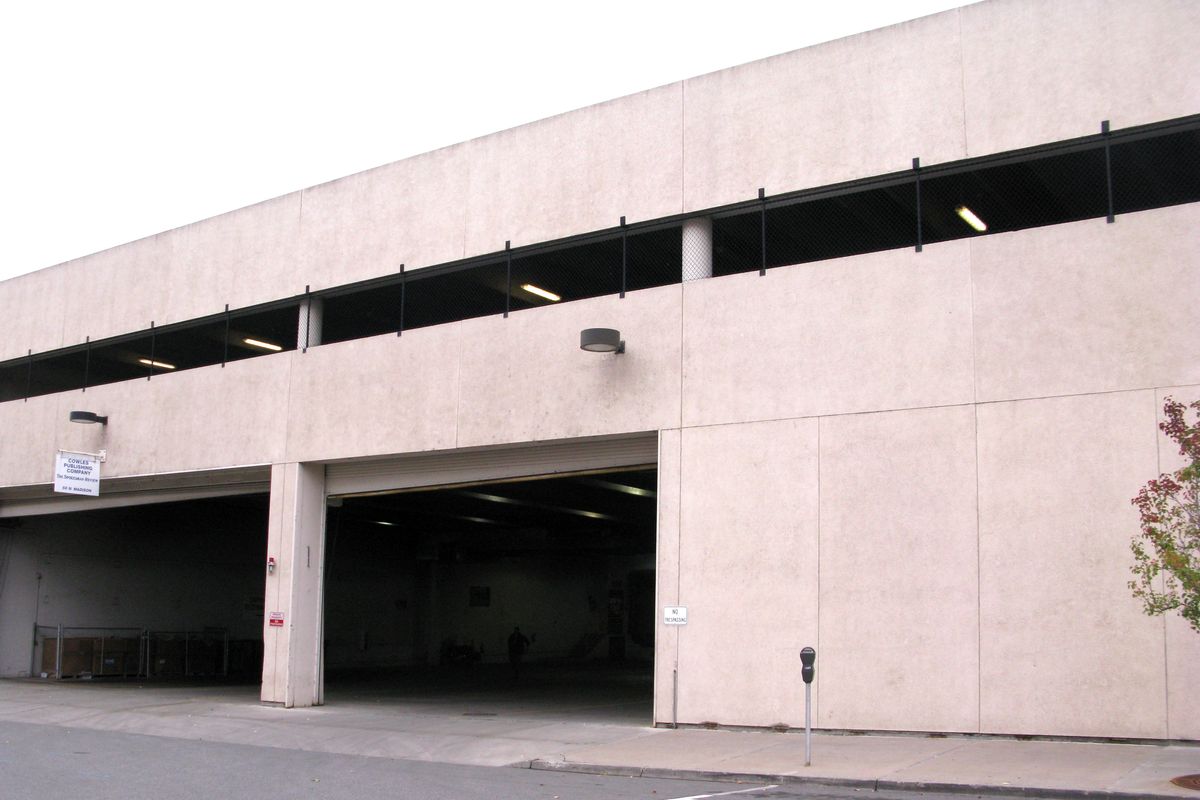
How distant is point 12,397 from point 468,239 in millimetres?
17758

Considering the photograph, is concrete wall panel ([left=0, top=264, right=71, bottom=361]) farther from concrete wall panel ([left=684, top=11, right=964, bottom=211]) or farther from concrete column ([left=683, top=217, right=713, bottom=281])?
concrete wall panel ([left=684, top=11, right=964, bottom=211])

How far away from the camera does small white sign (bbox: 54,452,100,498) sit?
24.4 metres

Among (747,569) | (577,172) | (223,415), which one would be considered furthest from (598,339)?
(223,415)

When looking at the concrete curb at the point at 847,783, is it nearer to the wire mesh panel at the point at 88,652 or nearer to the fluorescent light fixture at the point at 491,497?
the fluorescent light fixture at the point at 491,497

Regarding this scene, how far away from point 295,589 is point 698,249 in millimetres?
10234

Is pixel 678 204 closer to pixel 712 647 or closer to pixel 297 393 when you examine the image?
pixel 712 647

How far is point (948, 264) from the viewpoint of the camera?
1539cm

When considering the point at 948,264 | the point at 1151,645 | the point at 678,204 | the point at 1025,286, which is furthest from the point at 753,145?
the point at 1151,645

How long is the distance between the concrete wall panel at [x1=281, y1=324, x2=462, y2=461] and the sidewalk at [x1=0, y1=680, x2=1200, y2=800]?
16.1 feet

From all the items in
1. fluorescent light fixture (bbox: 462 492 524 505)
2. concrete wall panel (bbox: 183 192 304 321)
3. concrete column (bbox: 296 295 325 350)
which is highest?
concrete wall panel (bbox: 183 192 304 321)

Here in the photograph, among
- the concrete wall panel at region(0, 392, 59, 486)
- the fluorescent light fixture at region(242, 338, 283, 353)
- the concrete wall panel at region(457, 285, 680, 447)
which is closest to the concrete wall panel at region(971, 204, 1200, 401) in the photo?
the concrete wall panel at region(457, 285, 680, 447)

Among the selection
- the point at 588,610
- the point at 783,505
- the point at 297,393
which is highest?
the point at 297,393

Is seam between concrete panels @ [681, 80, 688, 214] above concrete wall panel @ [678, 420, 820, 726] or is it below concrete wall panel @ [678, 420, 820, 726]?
above

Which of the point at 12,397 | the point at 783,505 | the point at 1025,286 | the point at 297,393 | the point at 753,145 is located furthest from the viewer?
the point at 12,397
